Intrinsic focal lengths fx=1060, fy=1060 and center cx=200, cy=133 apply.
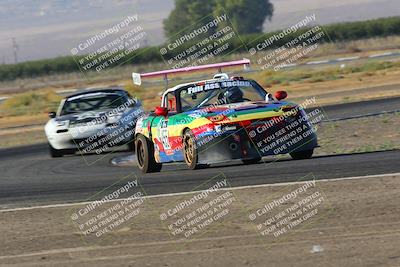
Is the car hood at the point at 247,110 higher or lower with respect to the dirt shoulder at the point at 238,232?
lower

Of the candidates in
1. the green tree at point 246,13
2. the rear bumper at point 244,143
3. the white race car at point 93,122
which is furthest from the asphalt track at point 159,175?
the green tree at point 246,13

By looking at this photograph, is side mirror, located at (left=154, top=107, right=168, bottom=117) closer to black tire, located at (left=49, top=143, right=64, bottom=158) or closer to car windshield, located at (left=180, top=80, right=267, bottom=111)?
car windshield, located at (left=180, top=80, right=267, bottom=111)

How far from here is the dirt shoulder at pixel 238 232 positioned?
8.63 m

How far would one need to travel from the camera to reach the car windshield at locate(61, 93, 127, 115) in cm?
2256

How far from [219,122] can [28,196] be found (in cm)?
281

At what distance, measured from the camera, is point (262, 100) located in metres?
16.0

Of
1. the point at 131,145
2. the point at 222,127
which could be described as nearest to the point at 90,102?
the point at 131,145

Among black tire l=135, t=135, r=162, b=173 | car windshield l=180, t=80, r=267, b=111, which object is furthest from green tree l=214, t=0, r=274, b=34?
car windshield l=180, t=80, r=267, b=111

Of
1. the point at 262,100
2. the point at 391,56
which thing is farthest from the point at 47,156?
the point at 391,56

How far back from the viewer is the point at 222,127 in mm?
14703

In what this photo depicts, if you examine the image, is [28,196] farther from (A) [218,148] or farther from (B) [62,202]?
(A) [218,148]

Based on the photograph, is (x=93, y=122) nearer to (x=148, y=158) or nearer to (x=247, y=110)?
(x=148, y=158)

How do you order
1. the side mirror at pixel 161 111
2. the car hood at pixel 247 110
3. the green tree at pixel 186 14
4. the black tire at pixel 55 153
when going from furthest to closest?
the green tree at pixel 186 14, the black tire at pixel 55 153, the side mirror at pixel 161 111, the car hood at pixel 247 110

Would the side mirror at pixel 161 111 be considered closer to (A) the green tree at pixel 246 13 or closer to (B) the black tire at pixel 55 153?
(B) the black tire at pixel 55 153
